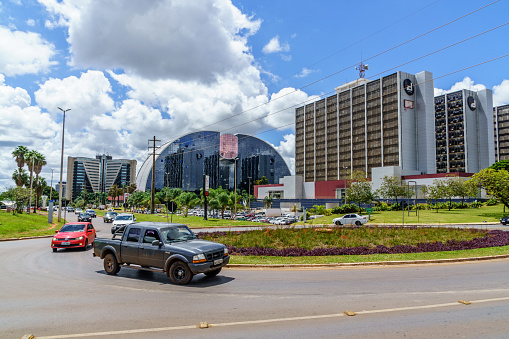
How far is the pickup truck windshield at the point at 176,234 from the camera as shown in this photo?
1087 cm

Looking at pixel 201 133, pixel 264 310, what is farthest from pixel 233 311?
pixel 201 133

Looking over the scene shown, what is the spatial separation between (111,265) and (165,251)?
2838 mm

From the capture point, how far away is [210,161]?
519ft

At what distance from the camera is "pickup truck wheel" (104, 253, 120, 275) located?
1173 cm

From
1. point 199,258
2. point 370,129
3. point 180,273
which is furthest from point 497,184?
point 370,129

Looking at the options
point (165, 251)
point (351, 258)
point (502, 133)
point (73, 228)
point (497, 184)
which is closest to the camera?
point (165, 251)

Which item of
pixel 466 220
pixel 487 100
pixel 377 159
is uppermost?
pixel 487 100

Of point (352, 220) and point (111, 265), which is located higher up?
point (111, 265)

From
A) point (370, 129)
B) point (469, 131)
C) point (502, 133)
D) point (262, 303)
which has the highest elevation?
point (502, 133)

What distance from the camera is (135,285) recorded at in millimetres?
10250

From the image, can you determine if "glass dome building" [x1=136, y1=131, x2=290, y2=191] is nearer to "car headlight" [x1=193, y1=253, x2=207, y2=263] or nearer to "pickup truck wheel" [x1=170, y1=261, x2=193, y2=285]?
"pickup truck wheel" [x1=170, y1=261, x2=193, y2=285]

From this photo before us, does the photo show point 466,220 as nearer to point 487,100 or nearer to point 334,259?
point 334,259

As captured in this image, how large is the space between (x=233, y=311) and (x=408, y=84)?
4200 inches

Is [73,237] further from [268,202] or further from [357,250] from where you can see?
[268,202]
